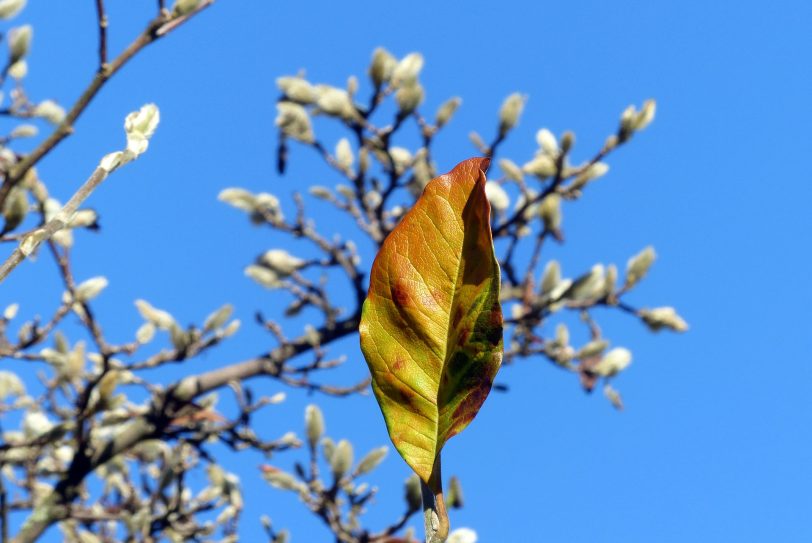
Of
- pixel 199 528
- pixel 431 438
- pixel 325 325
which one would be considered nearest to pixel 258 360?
pixel 325 325

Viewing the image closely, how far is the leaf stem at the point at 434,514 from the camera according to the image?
1.46 feet

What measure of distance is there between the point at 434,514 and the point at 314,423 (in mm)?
2499

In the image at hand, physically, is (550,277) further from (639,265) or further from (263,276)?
(263,276)

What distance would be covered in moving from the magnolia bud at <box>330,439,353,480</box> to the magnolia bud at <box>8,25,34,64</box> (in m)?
Result: 1.55

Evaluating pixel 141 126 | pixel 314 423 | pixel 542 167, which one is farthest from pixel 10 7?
pixel 141 126

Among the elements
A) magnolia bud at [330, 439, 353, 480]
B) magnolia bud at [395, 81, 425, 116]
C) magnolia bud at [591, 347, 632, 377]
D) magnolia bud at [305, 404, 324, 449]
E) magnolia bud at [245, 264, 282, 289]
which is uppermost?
magnolia bud at [395, 81, 425, 116]

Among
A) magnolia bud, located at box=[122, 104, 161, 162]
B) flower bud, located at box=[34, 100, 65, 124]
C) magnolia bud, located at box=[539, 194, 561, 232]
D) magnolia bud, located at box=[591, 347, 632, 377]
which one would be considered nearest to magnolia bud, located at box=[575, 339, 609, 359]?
magnolia bud, located at box=[591, 347, 632, 377]

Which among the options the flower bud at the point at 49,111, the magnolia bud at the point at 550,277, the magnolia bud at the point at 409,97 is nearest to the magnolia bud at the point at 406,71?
the magnolia bud at the point at 409,97

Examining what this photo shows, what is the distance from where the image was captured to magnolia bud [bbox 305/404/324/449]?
9.53ft

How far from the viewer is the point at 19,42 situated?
2.72 meters

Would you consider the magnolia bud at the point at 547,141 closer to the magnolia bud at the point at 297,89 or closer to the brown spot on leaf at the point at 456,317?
the magnolia bud at the point at 297,89

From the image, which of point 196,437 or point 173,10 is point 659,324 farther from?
point 173,10

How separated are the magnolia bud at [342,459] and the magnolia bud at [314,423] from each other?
93 mm

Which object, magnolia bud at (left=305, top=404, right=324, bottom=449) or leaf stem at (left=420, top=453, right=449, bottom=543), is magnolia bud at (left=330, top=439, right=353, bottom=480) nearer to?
magnolia bud at (left=305, top=404, right=324, bottom=449)
